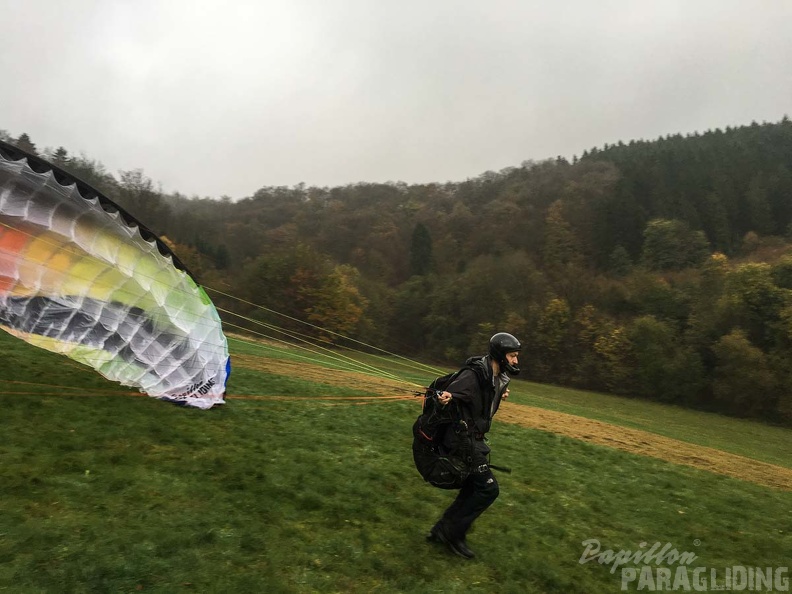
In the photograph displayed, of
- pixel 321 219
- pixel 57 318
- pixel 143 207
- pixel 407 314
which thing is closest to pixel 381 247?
pixel 321 219

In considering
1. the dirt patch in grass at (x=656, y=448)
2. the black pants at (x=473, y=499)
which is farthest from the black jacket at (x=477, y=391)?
the dirt patch in grass at (x=656, y=448)

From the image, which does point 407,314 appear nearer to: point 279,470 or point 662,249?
point 662,249

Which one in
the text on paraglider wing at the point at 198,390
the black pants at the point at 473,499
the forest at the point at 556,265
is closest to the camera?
the black pants at the point at 473,499

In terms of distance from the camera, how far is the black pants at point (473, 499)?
537 cm

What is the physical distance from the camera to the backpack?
5.22 m

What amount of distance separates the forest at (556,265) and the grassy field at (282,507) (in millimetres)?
30284

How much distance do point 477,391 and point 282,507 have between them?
→ 8.88 ft

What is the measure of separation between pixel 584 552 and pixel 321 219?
7598 cm

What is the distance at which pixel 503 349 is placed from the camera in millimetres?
5516

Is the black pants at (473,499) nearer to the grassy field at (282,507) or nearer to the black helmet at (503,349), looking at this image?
the grassy field at (282,507)

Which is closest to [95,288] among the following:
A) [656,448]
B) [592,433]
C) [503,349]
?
[503,349]

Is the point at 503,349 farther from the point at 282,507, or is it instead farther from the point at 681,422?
the point at 681,422

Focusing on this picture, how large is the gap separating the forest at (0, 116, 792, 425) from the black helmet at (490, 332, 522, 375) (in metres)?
34.4

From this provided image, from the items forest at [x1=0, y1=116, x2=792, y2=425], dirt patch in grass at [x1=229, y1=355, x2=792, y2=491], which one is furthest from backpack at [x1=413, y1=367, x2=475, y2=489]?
forest at [x1=0, y1=116, x2=792, y2=425]
